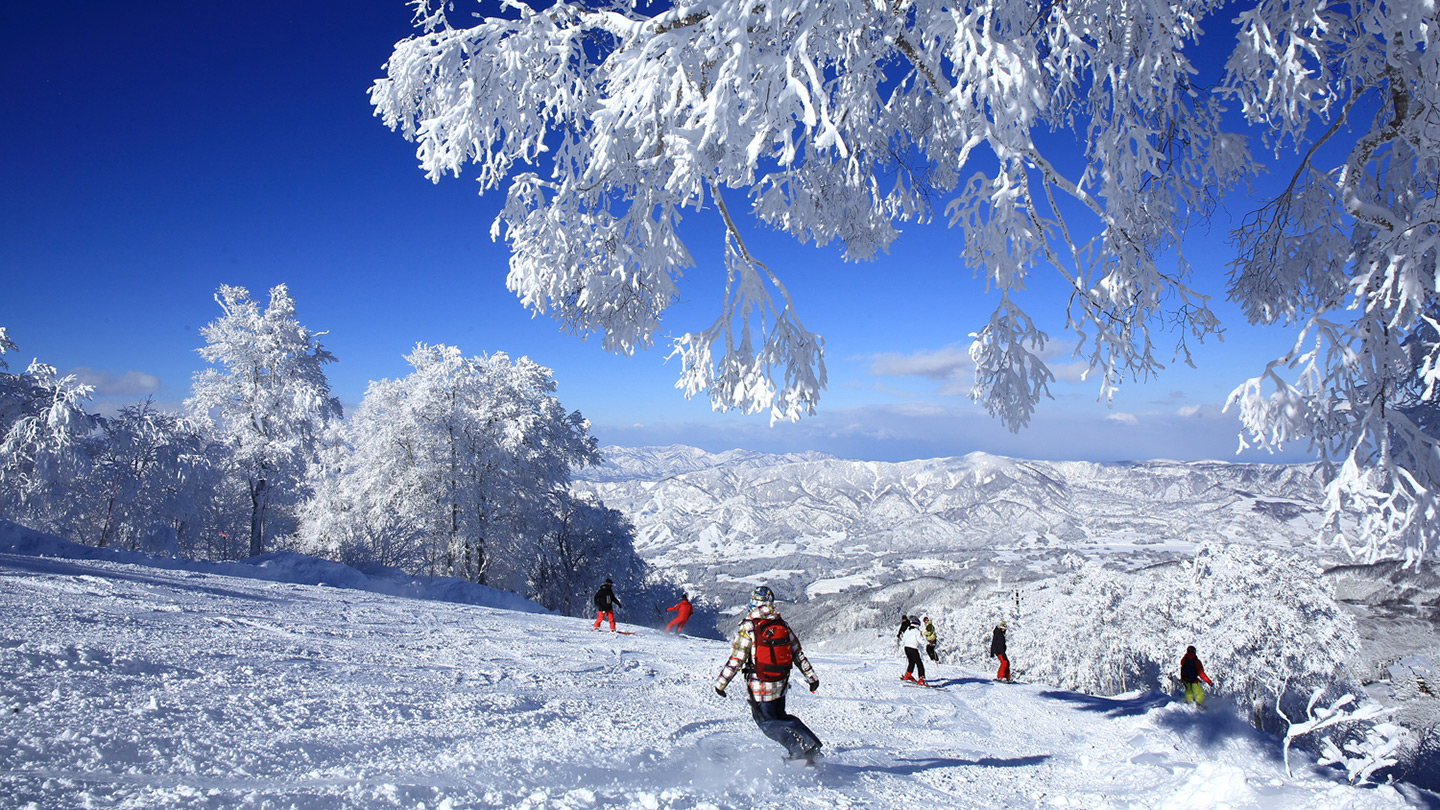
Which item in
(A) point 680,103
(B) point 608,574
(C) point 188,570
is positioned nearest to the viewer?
(A) point 680,103

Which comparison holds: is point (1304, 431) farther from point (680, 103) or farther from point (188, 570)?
point (188, 570)

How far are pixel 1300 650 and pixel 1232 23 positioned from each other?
26.8 m

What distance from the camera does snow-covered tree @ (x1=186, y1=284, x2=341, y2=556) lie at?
18719mm

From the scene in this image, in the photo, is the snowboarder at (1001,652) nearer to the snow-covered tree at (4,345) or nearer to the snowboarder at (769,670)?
the snowboarder at (769,670)

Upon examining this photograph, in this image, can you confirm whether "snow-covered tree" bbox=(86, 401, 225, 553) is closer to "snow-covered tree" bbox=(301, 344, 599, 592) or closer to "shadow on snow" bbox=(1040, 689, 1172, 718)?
"snow-covered tree" bbox=(301, 344, 599, 592)

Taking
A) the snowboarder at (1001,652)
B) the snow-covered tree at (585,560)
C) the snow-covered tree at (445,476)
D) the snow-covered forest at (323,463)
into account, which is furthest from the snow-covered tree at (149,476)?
the snowboarder at (1001,652)

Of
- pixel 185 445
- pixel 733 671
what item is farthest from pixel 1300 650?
pixel 185 445

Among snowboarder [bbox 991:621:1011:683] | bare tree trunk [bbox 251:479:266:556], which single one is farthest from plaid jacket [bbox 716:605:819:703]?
bare tree trunk [bbox 251:479:266:556]

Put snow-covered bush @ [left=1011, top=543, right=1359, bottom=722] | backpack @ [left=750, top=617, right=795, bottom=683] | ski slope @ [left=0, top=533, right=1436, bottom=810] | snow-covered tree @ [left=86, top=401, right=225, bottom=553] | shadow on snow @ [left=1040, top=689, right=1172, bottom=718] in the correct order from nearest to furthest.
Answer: ski slope @ [left=0, top=533, right=1436, bottom=810], backpack @ [left=750, top=617, right=795, bottom=683], shadow on snow @ [left=1040, top=689, right=1172, bottom=718], snow-covered tree @ [left=86, top=401, right=225, bottom=553], snow-covered bush @ [left=1011, top=543, right=1359, bottom=722]

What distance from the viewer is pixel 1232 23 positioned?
14.8 feet

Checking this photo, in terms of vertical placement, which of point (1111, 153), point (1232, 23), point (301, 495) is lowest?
point (301, 495)

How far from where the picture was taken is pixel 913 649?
9.58 metres

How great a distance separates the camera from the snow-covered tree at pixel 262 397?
18719 mm

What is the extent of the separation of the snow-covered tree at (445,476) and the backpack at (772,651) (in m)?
17.4
